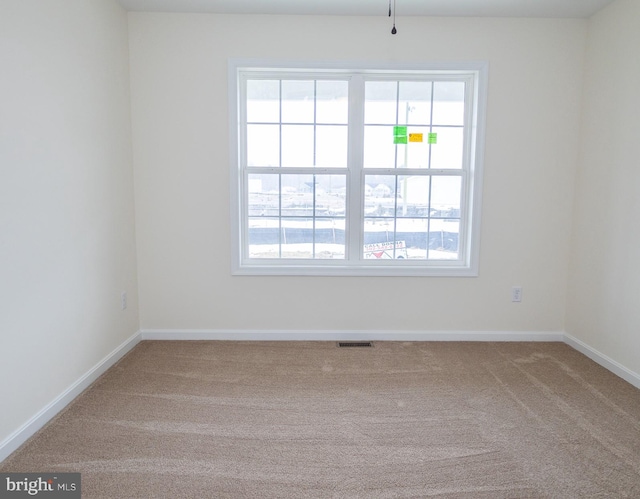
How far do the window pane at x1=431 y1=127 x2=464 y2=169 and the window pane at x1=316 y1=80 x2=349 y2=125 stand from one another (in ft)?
2.71

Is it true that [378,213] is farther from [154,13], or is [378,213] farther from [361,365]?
[154,13]

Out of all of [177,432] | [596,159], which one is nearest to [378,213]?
[596,159]

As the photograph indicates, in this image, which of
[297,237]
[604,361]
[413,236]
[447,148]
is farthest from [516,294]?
[297,237]

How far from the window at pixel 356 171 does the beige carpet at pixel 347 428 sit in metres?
0.90

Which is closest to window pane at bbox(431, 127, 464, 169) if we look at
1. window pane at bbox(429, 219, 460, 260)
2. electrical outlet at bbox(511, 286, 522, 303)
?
window pane at bbox(429, 219, 460, 260)

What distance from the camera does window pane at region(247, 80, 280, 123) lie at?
3.38 metres

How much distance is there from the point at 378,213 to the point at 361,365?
1.36 meters

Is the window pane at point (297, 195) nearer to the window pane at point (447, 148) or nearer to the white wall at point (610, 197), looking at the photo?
the window pane at point (447, 148)

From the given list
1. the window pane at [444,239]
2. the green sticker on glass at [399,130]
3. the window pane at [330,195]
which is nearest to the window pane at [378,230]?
the window pane at [330,195]

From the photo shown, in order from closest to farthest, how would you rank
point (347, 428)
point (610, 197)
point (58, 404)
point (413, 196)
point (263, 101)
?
point (347, 428) < point (58, 404) < point (610, 197) < point (263, 101) < point (413, 196)

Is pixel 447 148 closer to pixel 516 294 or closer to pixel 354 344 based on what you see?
pixel 516 294

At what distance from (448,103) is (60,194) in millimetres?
3078

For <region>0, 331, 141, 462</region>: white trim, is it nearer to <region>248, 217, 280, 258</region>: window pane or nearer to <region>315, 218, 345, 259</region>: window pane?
<region>248, 217, 280, 258</region>: window pane

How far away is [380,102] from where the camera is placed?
11.2 feet
